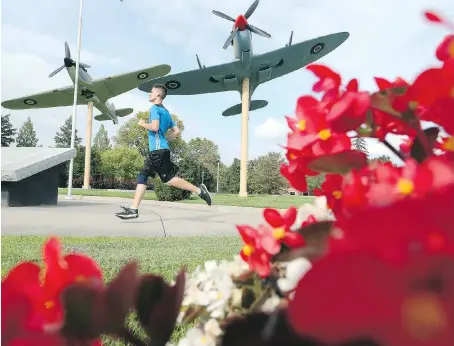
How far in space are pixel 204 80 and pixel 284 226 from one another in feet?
56.7

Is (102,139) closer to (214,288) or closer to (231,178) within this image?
(231,178)

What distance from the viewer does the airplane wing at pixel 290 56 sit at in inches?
650

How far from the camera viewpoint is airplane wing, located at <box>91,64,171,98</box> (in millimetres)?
18641

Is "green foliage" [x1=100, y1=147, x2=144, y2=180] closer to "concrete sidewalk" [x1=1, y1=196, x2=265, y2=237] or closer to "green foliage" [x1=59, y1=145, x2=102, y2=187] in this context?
"green foliage" [x1=59, y1=145, x2=102, y2=187]

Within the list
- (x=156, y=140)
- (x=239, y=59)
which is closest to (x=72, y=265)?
(x=156, y=140)

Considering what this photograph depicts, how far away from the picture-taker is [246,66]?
615 inches

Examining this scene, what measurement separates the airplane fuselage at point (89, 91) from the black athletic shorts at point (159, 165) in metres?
13.9

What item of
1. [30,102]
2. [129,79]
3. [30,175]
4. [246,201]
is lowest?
[246,201]

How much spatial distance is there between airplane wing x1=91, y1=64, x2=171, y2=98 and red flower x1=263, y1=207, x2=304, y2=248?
1846cm

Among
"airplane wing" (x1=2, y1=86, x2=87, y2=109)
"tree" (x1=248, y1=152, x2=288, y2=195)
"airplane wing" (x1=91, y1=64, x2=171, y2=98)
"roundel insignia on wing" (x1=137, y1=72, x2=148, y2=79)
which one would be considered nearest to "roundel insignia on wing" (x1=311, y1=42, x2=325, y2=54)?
"airplane wing" (x1=91, y1=64, x2=171, y2=98)

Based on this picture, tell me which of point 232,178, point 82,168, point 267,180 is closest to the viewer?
point 82,168

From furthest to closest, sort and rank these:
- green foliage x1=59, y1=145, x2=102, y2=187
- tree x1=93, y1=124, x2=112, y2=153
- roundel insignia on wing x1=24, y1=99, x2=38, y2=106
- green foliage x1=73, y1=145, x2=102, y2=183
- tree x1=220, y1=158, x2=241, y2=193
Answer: tree x1=93, y1=124, x2=112, y2=153, tree x1=220, y1=158, x2=241, y2=193, green foliage x1=73, y1=145, x2=102, y2=183, green foliage x1=59, y1=145, x2=102, y2=187, roundel insignia on wing x1=24, y1=99, x2=38, y2=106

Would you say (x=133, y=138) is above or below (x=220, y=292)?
above

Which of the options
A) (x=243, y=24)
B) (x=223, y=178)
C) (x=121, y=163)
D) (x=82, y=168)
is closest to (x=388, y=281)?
(x=243, y=24)
